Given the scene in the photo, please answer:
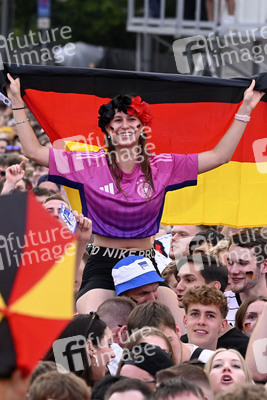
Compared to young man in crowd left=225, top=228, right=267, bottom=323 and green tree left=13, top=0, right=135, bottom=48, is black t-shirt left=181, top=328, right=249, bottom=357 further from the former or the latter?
green tree left=13, top=0, right=135, bottom=48

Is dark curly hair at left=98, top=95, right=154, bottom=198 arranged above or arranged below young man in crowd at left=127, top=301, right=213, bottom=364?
above

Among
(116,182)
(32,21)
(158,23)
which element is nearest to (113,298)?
(116,182)

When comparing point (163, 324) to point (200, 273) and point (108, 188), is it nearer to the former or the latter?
point (108, 188)

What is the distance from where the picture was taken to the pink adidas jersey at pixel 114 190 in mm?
6695

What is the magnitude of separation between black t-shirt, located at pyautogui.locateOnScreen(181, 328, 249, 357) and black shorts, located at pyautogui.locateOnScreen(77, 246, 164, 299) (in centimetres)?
80

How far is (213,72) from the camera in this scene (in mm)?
17031

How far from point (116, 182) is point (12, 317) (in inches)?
143

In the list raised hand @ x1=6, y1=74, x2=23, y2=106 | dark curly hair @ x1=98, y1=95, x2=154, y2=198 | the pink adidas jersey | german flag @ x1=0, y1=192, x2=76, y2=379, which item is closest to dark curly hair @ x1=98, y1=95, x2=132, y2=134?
dark curly hair @ x1=98, y1=95, x2=154, y2=198

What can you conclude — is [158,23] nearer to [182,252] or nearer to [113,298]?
[182,252]

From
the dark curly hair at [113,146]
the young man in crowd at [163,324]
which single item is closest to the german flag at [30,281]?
the young man in crowd at [163,324]

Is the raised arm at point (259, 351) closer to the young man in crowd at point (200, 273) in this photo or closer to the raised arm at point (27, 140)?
the young man in crowd at point (200, 273)

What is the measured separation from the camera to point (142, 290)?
22.3 ft

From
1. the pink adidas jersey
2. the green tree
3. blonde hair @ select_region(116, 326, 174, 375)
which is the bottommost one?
the green tree

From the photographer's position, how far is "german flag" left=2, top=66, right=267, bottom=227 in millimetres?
7457
